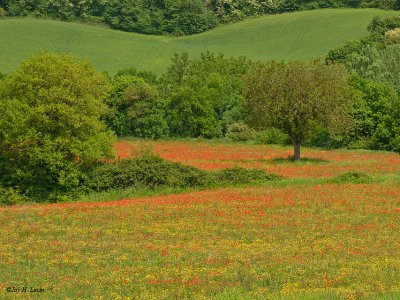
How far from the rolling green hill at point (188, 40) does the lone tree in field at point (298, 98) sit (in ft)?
252

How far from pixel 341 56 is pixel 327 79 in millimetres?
70761

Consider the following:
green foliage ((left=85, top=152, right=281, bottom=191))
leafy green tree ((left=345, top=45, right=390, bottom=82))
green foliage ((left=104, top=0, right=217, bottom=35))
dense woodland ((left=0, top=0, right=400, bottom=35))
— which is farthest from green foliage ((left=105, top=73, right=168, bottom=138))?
dense woodland ((left=0, top=0, right=400, bottom=35))

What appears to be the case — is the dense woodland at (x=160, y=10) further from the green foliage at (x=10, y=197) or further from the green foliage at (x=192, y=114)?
the green foliage at (x=10, y=197)

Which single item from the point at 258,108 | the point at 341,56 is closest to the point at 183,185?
the point at 258,108

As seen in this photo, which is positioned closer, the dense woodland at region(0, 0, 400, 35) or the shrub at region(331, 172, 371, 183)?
the shrub at region(331, 172, 371, 183)

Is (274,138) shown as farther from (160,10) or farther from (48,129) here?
(160,10)

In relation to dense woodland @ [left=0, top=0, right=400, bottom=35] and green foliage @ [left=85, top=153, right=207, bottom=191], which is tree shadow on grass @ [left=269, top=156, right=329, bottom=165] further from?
dense woodland @ [left=0, top=0, right=400, bottom=35]

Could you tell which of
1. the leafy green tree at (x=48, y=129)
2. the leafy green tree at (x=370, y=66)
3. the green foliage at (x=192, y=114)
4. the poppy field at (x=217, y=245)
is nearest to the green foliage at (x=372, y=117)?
the leafy green tree at (x=370, y=66)

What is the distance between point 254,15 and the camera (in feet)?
590

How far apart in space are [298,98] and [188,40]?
9999 cm

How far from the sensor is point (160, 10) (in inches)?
6880

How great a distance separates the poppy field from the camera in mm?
23375

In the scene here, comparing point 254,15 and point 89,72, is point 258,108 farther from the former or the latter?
point 254,15

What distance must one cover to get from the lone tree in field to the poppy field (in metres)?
15.4
